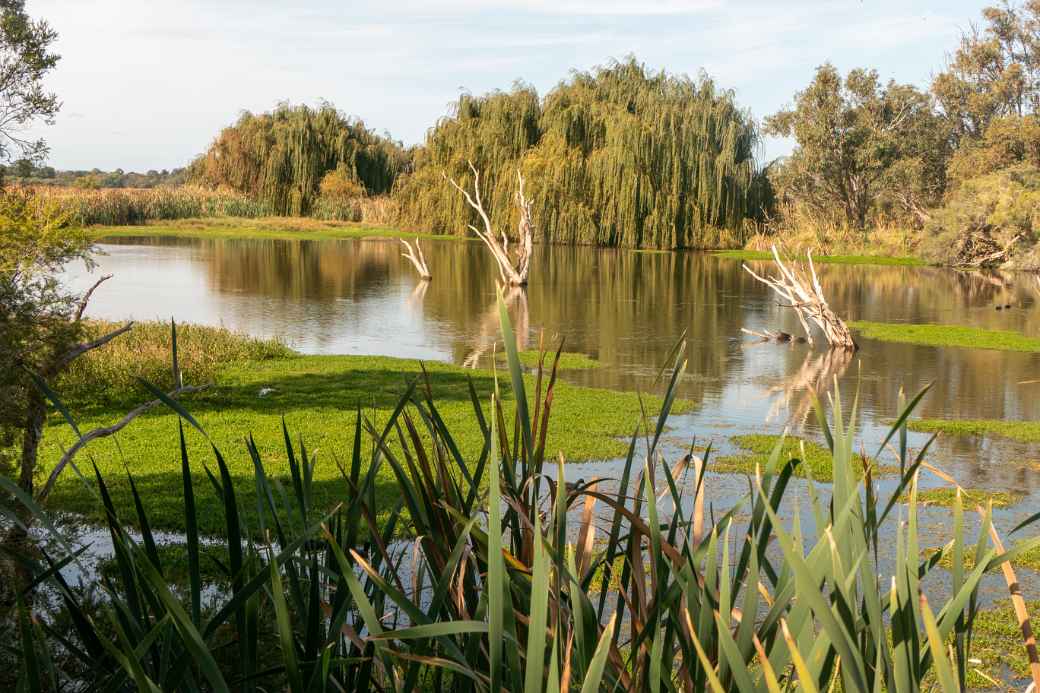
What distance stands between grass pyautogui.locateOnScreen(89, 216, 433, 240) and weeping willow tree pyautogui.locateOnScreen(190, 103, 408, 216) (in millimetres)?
1639

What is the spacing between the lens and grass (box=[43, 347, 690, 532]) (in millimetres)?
8398

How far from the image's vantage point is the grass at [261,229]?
160 ft

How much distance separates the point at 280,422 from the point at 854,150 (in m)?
43.0

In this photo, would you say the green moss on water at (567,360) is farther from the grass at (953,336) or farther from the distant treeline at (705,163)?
the distant treeline at (705,163)

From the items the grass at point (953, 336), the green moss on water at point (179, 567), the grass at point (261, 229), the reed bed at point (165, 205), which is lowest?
the green moss on water at point (179, 567)

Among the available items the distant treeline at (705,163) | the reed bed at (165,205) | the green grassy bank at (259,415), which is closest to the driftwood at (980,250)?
the distant treeline at (705,163)

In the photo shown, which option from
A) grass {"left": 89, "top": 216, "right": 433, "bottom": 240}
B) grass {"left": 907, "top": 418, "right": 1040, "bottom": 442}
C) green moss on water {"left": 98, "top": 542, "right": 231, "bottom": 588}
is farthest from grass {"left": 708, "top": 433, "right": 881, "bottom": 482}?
grass {"left": 89, "top": 216, "right": 433, "bottom": 240}

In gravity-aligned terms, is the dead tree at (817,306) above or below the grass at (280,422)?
above

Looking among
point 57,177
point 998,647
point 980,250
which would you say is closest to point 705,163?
point 980,250

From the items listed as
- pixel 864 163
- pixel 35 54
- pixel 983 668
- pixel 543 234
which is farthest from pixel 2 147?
pixel 864 163

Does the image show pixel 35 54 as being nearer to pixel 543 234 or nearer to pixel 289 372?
pixel 289 372

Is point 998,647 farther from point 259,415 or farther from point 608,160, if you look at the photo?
point 608,160

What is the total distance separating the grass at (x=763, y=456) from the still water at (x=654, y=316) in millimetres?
530

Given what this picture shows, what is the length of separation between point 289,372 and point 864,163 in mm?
39994
